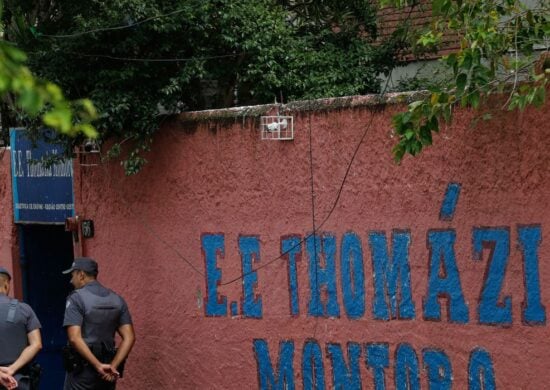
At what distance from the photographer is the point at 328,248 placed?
7965mm

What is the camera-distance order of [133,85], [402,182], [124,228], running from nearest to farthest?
[402,182] < [133,85] < [124,228]

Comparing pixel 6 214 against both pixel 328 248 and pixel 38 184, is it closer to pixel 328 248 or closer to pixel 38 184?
pixel 38 184

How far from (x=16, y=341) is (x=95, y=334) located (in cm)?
64

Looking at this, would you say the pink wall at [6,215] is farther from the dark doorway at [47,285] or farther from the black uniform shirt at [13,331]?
the black uniform shirt at [13,331]

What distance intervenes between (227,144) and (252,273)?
118 centimetres

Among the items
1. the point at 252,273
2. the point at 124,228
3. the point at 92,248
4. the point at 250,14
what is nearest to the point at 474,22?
the point at 252,273

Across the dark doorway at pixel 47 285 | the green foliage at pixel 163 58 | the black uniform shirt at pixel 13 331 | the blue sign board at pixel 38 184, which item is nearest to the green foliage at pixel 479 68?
the green foliage at pixel 163 58

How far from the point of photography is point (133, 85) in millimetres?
9633

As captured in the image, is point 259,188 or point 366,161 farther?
point 259,188

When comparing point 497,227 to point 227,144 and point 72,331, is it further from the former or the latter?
point 72,331

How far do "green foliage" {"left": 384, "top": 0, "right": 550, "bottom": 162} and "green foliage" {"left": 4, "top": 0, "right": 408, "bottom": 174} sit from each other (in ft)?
10.4

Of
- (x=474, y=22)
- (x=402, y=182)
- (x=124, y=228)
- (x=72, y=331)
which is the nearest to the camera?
(x=474, y=22)

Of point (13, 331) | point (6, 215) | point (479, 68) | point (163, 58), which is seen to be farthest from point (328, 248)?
point (6, 215)

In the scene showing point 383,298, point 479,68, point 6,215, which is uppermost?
point 479,68
